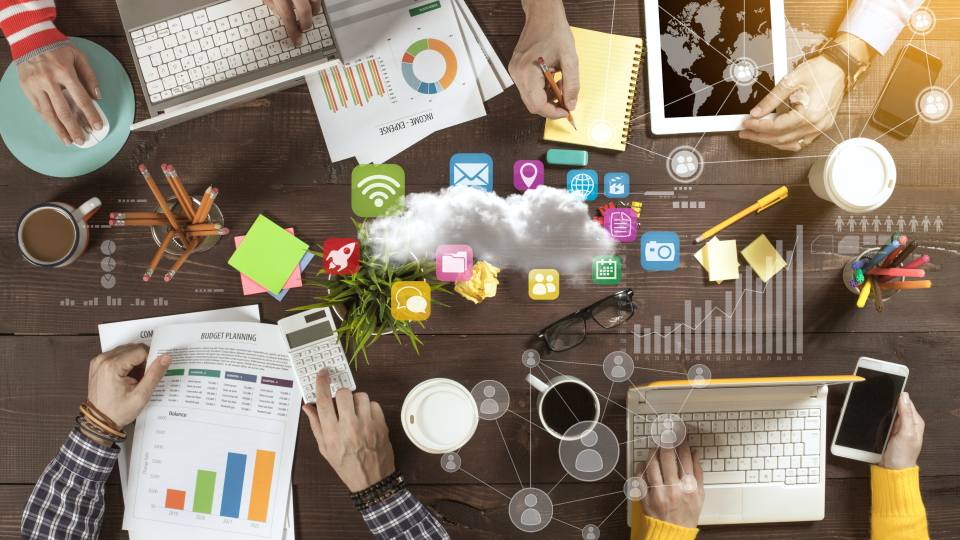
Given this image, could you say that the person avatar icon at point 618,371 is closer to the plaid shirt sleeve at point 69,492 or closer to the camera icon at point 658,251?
the camera icon at point 658,251

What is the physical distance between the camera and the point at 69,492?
38.1 inches

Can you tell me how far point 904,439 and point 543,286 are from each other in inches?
31.6

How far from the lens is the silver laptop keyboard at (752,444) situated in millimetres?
986

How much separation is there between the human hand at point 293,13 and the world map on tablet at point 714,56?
691 mm

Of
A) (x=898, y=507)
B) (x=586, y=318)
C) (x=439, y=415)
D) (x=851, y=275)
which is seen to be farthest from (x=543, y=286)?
(x=898, y=507)

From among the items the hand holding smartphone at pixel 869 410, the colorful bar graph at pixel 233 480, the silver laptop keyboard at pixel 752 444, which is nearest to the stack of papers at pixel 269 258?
the colorful bar graph at pixel 233 480

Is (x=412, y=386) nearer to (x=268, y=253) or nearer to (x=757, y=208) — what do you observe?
(x=268, y=253)

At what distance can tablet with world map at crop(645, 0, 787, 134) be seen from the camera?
989 mm

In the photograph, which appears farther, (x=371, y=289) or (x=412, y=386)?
(x=412, y=386)

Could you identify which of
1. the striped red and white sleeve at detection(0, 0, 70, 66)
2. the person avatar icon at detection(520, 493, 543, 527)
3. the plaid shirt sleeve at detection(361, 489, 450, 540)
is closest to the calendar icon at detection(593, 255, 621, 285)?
the person avatar icon at detection(520, 493, 543, 527)

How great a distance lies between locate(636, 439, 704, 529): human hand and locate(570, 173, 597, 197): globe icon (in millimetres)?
541

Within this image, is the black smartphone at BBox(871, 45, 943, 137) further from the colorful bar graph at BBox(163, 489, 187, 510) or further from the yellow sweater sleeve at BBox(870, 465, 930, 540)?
the colorful bar graph at BBox(163, 489, 187, 510)

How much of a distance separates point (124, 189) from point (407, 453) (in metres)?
0.80

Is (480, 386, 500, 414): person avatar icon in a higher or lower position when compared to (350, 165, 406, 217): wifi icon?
lower
